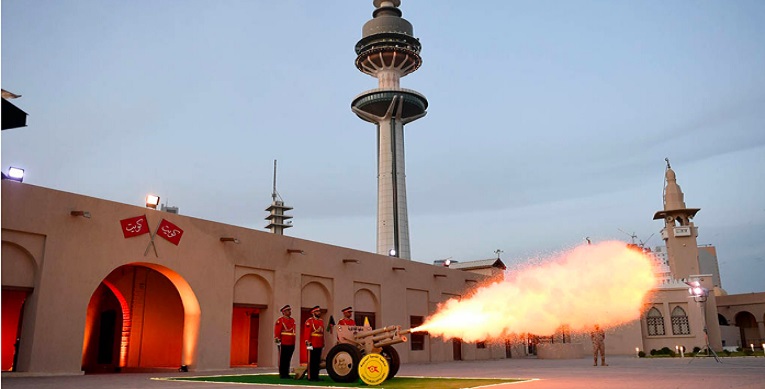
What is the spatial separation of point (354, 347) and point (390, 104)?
63.8 metres

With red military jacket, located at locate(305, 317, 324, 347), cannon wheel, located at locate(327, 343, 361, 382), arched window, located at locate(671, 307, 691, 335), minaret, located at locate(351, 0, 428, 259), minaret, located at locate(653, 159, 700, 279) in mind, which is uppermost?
minaret, located at locate(351, 0, 428, 259)

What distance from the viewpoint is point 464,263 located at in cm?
6147

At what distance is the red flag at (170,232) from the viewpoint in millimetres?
23141

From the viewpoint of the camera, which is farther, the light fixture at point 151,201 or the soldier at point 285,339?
the light fixture at point 151,201

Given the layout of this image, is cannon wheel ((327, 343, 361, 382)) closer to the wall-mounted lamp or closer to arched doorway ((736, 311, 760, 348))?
the wall-mounted lamp

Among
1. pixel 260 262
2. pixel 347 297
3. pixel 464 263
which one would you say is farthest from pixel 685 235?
pixel 260 262

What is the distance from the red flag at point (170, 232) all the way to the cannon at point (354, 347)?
9226 mm

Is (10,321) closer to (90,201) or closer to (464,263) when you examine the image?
(90,201)

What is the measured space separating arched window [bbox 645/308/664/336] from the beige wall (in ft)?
Answer: 85.1

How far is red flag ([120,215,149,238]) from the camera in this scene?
22.0 meters

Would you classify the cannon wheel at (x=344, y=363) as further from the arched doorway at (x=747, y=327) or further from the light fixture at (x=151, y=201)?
the arched doorway at (x=747, y=327)

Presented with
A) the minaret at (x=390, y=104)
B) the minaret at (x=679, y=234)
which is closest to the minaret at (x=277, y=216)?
the minaret at (x=390, y=104)

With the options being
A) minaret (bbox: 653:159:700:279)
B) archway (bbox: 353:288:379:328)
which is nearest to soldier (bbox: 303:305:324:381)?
archway (bbox: 353:288:379:328)

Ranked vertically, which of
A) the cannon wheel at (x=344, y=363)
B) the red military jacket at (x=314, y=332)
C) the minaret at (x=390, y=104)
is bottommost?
the cannon wheel at (x=344, y=363)
